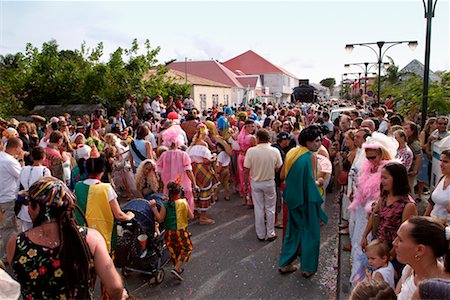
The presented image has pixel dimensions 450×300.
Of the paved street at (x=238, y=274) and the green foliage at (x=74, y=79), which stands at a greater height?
the green foliage at (x=74, y=79)

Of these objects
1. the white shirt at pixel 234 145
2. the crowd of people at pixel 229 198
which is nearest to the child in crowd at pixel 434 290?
the crowd of people at pixel 229 198

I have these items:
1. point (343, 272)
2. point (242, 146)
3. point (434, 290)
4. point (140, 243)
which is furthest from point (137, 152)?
point (434, 290)

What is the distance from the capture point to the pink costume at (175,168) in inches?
243

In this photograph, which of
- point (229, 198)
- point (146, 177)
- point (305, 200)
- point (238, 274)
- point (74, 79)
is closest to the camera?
point (305, 200)

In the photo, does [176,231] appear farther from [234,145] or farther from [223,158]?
[234,145]

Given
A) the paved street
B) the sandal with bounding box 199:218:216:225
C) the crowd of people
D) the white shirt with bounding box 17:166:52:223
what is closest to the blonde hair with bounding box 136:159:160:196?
the crowd of people

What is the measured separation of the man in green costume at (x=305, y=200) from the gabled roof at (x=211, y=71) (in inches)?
1669

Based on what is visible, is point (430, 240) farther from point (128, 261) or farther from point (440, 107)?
point (440, 107)

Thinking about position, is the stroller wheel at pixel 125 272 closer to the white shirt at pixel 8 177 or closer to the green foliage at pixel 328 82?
the white shirt at pixel 8 177

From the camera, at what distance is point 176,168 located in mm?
6180

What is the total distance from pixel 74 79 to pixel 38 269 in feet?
57.9

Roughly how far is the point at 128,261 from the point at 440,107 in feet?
31.7

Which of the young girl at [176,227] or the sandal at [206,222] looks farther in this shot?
the sandal at [206,222]

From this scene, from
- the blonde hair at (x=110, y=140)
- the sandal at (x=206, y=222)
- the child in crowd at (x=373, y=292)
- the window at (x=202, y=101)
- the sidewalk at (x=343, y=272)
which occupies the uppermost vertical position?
the window at (x=202, y=101)
